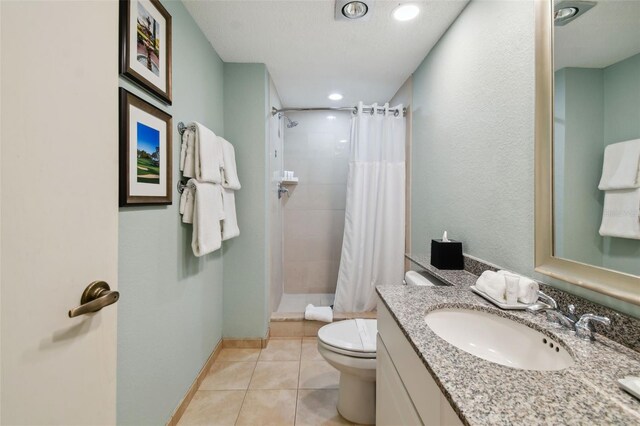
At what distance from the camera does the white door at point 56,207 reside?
461 millimetres

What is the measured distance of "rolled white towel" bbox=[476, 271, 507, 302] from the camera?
0.96 m

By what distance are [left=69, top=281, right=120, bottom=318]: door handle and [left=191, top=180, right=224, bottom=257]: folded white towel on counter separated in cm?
78

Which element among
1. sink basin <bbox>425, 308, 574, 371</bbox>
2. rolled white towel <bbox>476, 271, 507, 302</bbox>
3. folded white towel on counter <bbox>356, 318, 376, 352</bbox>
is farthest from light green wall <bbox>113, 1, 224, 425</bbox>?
rolled white towel <bbox>476, 271, 507, 302</bbox>

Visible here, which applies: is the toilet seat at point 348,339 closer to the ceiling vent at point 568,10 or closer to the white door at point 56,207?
the white door at point 56,207

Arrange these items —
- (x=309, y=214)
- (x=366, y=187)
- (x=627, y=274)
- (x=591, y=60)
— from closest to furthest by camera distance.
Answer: (x=627, y=274) → (x=591, y=60) → (x=366, y=187) → (x=309, y=214)

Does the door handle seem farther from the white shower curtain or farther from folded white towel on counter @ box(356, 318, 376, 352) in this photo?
the white shower curtain

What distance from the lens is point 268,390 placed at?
1677 mm

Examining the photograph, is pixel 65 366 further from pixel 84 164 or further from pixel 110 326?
pixel 84 164

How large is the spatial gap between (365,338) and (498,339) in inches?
28.6

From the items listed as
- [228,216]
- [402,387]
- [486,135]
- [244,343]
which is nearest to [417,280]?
[402,387]

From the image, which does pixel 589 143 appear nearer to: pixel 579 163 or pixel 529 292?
pixel 579 163

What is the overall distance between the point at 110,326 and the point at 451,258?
1480 mm

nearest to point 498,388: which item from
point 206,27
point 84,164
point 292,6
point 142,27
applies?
point 84,164

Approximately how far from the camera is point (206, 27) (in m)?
1.65
